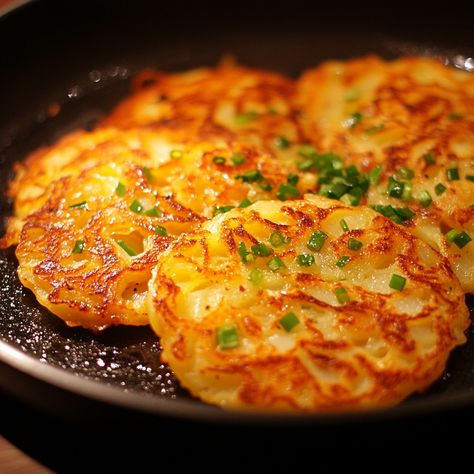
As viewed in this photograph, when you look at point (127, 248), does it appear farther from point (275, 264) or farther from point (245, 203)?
point (275, 264)

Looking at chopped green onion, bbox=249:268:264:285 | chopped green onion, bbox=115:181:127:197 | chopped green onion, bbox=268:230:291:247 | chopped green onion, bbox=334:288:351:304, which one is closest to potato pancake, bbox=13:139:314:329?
chopped green onion, bbox=115:181:127:197

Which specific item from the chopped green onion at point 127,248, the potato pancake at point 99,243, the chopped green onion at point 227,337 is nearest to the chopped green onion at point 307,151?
the potato pancake at point 99,243

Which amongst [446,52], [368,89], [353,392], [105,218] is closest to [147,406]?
[353,392]

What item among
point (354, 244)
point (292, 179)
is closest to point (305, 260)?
point (354, 244)

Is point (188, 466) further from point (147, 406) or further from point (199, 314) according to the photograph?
point (199, 314)

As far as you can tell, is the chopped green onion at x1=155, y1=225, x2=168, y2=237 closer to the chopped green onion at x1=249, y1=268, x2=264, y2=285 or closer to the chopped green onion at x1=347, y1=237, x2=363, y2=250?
the chopped green onion at x1=249, y1=268, x2=264, y2=285

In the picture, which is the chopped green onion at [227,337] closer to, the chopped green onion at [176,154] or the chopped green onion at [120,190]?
the chopped green onion at [120,190]
